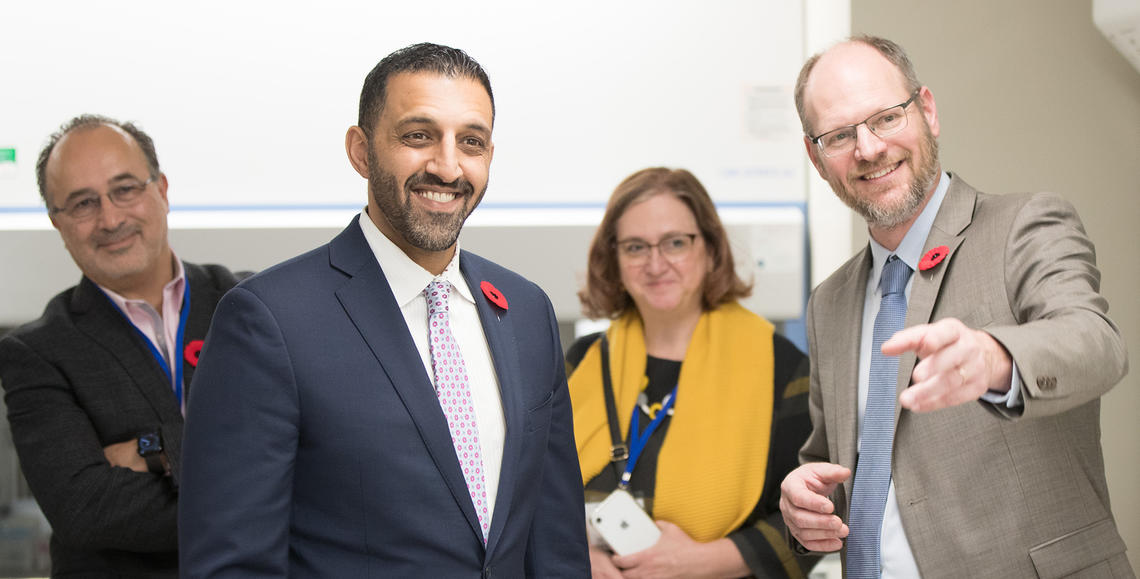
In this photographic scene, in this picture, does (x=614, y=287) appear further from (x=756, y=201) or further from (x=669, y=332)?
(x=756, y=201)

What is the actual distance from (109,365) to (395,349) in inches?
44.9

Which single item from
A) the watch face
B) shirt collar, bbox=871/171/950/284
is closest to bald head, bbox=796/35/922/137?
shirt collar, bbox=871/171/950/284

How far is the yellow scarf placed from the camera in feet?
8.94

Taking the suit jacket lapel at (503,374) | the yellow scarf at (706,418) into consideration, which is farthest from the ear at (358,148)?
the yellow scarf at (706,418)

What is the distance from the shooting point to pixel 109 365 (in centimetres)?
252

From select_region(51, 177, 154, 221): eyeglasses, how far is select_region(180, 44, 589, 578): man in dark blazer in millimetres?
1093

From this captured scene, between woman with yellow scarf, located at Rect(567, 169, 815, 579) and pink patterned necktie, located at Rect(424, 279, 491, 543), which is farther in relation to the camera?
woman with yellow scarf, located at Rect(567, 169, 815, 579)

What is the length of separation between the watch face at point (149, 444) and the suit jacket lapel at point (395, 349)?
3.15 ft

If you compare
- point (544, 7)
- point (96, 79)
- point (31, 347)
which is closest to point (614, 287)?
point (544, 7)

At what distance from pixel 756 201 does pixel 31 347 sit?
230 cm

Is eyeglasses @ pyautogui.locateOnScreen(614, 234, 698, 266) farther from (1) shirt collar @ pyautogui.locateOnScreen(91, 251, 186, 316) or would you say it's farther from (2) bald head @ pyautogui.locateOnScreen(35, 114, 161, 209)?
(2) bald head @ pyautogui.locateOnScreen(35, 114, 161, 209)

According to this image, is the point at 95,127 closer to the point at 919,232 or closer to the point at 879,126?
the point at 879,126

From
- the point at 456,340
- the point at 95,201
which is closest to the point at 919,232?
the point at 456,340

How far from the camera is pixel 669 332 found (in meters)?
2.98
